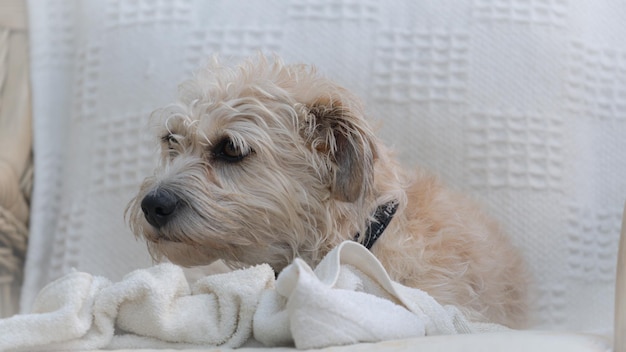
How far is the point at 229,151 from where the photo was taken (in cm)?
191

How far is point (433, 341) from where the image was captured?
50.5 inches

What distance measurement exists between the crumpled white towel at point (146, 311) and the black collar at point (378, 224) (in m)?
0.49

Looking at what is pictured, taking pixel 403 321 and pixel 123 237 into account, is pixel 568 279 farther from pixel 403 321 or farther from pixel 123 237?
pixel 123 237

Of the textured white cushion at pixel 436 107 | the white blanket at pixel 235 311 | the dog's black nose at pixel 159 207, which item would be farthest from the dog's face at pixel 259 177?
the textured white cushion at pixel 436 107

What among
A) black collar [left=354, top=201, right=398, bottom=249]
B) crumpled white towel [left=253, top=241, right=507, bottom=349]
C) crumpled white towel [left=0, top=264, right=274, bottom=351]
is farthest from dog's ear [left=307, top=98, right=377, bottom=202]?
crumpled white towel [left=0, top=264, right=274, bottom=351]

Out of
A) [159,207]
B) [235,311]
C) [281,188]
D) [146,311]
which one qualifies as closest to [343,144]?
[281,188]

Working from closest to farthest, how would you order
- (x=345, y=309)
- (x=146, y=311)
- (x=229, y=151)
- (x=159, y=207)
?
1. (x=345, y=309)
2. (x=146, y=311)
3. (x=159, y=207)
4. (x=229, y=151)

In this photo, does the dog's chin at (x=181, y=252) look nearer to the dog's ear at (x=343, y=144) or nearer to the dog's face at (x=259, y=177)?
the dog's face at (x=259, y=177)

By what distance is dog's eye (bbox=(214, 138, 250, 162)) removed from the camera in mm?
1895

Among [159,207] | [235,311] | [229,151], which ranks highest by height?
[229,151]

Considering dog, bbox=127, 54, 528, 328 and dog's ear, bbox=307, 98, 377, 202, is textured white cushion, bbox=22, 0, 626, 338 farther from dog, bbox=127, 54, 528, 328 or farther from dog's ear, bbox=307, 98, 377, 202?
dog's ear, bbox=307, 98, 377, 202

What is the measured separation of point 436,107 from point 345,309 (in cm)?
136

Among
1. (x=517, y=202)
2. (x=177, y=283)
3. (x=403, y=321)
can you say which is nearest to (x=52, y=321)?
(x=177, y=283)

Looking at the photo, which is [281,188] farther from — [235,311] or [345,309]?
[345,309]
